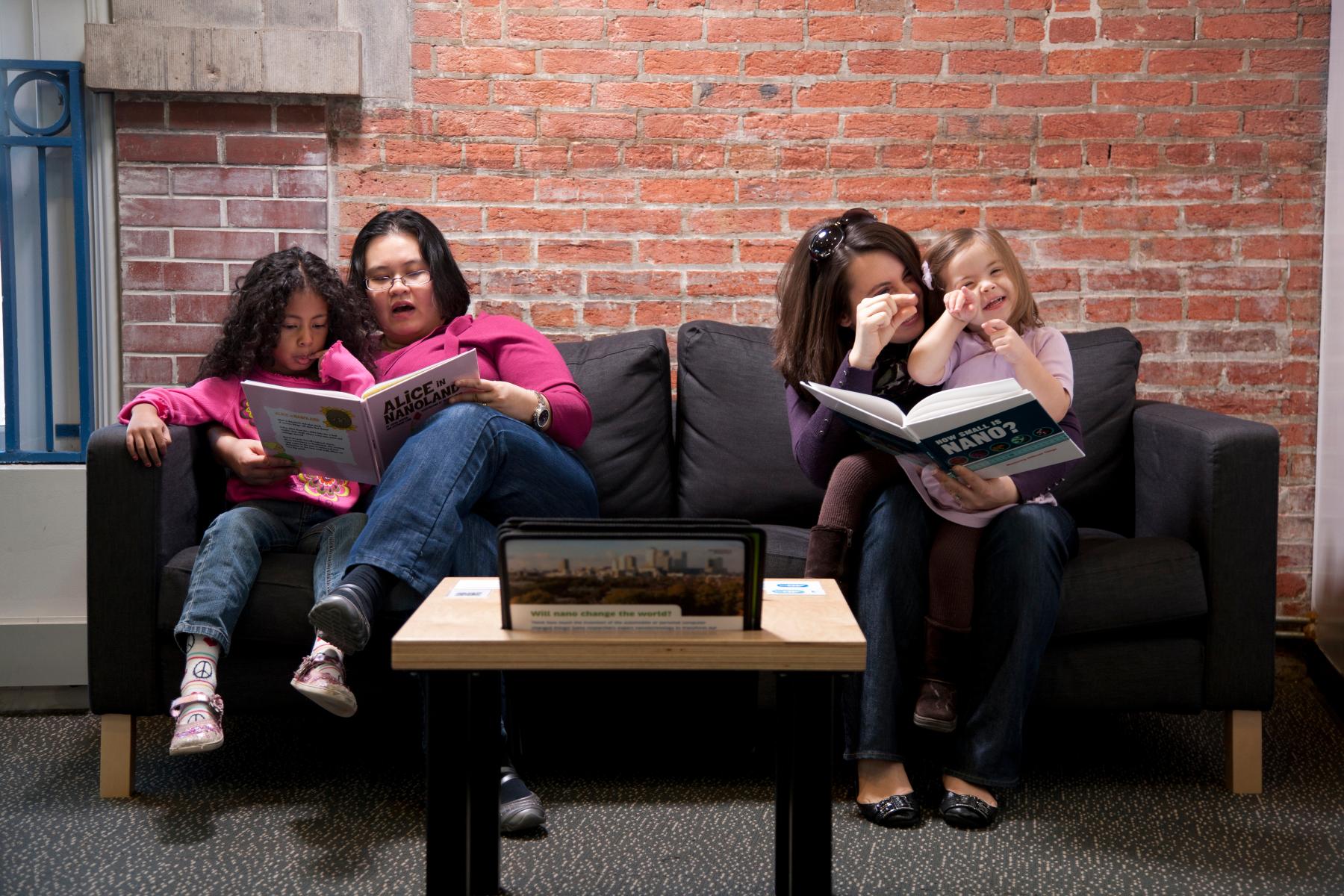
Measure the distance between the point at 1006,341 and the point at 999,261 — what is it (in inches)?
8.9

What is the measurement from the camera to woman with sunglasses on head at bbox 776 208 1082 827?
1.78 meters

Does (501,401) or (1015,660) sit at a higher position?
(501,401)

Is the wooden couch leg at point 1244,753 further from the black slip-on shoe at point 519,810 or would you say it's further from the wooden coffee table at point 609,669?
the black slip-on shoe at point 519,810

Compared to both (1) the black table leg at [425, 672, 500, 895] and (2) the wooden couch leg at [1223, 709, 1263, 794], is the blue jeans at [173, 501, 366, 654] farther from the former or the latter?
(2) the wooden couch leg at [1223, 709, 1263, 794]

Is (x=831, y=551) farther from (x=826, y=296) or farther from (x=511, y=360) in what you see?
(x=511, y=360)

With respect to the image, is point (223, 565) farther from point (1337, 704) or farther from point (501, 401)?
point (1337, 704)

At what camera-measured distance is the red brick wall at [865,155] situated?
2.66 meters

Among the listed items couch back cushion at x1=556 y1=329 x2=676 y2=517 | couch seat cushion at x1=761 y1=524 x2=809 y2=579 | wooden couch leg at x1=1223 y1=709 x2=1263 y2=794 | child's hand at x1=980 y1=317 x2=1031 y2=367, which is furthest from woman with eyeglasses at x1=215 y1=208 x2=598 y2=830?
wooden couch leg at x1=1223 y1=709 x2=1263 y2=794

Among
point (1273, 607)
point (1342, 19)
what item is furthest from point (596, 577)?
point (1342, 19)

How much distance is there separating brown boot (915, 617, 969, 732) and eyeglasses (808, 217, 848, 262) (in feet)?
2.11

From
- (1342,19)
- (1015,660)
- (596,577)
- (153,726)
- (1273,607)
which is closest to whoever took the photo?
(596,577)

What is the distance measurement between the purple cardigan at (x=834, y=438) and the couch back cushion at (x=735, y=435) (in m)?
0.33

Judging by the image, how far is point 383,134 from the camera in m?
2.67

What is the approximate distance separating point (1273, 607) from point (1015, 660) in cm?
49
